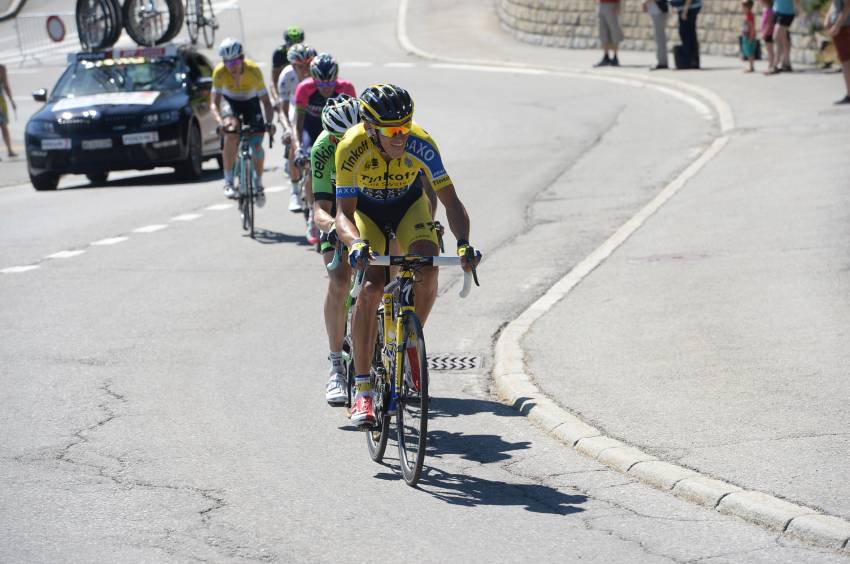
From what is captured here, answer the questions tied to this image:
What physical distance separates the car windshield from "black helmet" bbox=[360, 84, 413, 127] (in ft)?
50.4

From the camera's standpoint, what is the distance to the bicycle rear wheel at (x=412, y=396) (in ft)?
22.9

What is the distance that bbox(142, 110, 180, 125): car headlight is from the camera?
2134cm

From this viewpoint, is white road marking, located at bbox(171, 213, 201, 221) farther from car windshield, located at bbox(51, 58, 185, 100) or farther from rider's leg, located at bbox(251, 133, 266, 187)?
car windshield, located at bbox(51, 58, 185, 100)

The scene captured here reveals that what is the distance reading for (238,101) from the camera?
16.5 m

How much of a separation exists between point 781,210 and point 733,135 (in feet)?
21.3

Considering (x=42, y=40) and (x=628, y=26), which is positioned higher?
(x=628, y=26)

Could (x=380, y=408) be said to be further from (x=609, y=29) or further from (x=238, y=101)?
(x=609, y=29)

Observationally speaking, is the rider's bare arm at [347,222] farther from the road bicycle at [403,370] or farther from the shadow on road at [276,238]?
the shadow on road at [276,238]

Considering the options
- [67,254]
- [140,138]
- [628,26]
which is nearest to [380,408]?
[67,254]

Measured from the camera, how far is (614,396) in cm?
849

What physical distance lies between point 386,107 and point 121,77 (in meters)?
16.0

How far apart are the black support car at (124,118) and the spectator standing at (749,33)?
11.4 meters

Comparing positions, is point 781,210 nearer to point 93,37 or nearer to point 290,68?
point 290,68

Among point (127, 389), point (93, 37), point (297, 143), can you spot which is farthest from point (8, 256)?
point (93, 37)
